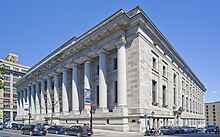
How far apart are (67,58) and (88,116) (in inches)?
723

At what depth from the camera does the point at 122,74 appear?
37.5m

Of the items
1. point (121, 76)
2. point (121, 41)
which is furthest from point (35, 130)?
point (121, 41)

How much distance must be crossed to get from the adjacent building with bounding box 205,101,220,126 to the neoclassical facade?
10252cm

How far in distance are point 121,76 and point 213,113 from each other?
138 m

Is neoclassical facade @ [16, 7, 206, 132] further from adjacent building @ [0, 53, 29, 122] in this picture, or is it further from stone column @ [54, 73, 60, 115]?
adjacent building @ [0, 53, 29, 122]

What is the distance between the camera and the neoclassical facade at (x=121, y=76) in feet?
120

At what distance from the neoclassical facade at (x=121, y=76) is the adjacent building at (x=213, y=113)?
102523 mm

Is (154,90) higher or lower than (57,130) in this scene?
higher

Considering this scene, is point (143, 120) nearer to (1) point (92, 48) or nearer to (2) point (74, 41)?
(1) point (92, 48)

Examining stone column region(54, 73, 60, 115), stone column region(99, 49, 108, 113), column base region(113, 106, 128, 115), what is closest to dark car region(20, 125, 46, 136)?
column base region(113, 106, 128, 115)

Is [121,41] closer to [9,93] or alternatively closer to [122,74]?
[122,74]

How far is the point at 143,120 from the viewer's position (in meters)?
34.5

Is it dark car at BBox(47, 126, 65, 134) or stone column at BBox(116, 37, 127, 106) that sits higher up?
stone column at BBox(116, 37, 127, 106)

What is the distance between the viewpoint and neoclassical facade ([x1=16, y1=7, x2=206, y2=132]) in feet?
120
